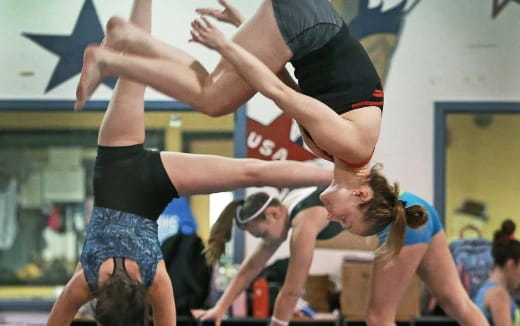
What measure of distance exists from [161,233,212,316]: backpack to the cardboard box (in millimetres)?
998

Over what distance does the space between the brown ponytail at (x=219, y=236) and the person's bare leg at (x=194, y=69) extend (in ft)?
6.34

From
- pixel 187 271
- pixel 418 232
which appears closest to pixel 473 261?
pixel 187 271

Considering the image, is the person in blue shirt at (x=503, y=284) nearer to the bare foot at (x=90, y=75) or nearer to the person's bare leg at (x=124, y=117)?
the person's bare leg at (x=124, y=117)

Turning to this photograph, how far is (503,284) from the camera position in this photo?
5965 mm

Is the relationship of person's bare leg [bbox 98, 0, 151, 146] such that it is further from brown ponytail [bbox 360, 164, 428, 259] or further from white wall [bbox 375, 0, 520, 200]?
white wall [bbox 375, 0, 520, 200]

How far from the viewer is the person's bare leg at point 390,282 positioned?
4914mm

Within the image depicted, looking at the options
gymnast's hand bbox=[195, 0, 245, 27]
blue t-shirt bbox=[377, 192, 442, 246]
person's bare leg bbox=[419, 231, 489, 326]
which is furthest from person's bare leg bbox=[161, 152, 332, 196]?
gymnast's hand bbox=[195, 0, 245, 27]

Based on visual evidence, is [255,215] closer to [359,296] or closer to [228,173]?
[228,173]

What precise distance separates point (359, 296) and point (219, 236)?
176 cm

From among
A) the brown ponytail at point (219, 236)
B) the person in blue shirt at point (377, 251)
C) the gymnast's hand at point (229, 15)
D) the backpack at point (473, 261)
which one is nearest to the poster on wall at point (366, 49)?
the backpack at point (473, 261)

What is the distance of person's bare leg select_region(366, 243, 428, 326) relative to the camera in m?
4.91

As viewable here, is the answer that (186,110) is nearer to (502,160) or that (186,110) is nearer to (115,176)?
(502,160)

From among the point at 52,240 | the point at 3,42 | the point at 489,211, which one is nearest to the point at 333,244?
the point at 489,211

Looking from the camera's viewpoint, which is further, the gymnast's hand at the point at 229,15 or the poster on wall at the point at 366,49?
the poster on wall at the point at 366,49
